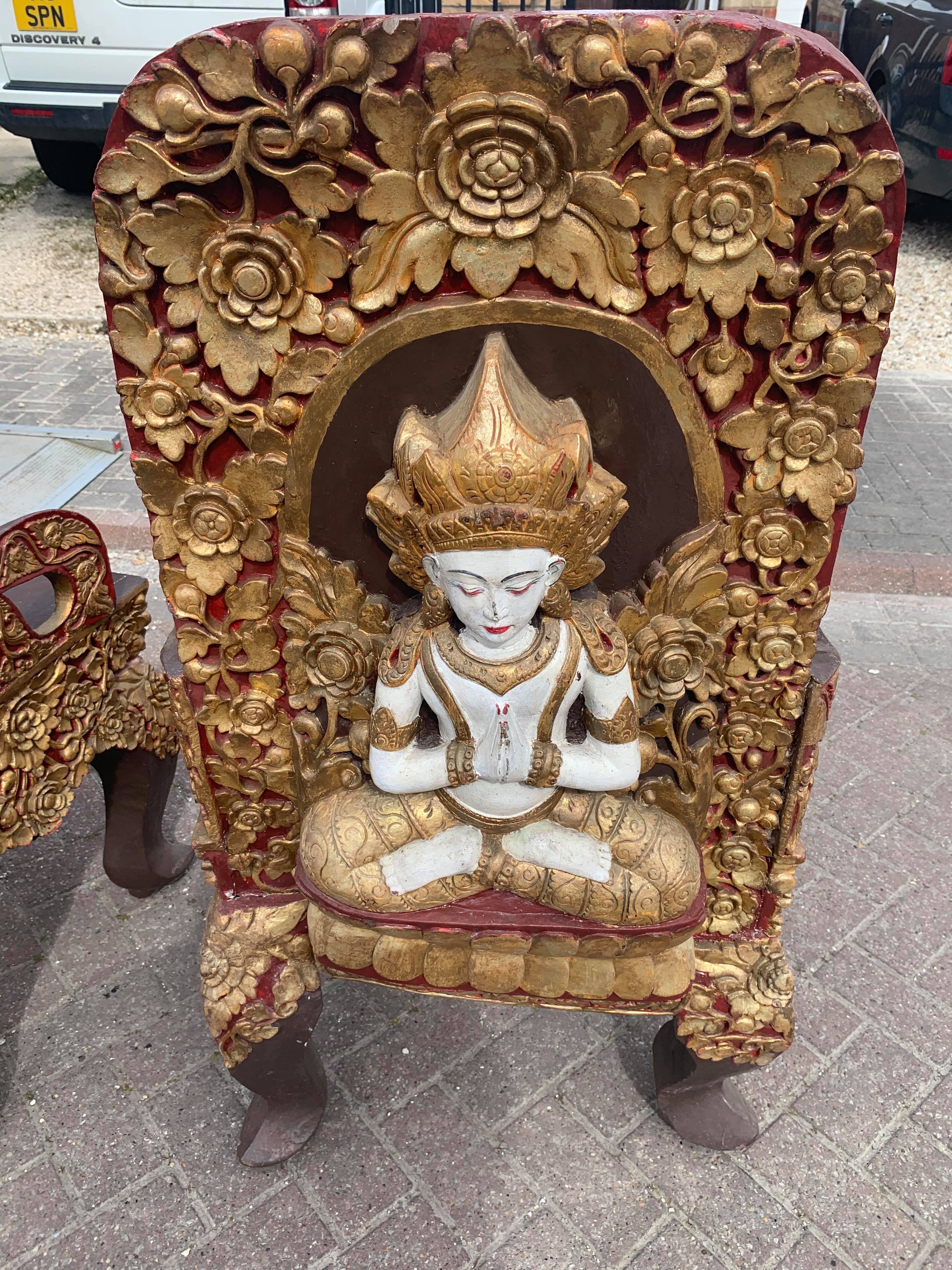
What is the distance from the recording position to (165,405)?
141 cm

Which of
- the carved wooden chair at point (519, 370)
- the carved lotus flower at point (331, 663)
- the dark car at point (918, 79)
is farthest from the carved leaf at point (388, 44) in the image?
the dark car at point (918, 79)

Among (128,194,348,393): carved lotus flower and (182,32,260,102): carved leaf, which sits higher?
(182,32,260,102): carved leaf

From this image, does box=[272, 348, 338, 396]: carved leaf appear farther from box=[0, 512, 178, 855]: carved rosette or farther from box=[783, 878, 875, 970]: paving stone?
box=[783, 878, 875, 970]: paving stone

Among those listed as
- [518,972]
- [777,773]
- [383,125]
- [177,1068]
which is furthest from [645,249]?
[177,1068]

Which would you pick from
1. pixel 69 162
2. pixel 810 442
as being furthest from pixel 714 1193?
pixel 69 162

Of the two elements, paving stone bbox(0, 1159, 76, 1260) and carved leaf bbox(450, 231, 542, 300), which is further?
paving stone bbox(0, 1159, 76, 1260)

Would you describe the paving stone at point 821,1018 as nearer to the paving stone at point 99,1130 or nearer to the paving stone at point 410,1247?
the paving stone at point 410,1247

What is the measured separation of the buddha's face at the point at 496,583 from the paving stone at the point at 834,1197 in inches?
61.6

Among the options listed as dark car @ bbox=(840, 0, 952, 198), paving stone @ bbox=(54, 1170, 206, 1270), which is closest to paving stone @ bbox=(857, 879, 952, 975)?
paving stone @ bbox=(54, 1170, 206, 1270)

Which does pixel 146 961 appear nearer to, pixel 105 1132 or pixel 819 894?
pixel 105 1132

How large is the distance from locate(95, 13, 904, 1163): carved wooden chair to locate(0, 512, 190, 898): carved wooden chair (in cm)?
53

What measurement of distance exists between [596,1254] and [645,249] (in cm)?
205

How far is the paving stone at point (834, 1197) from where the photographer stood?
196 centimetres

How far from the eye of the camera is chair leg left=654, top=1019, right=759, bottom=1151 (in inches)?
83.5
